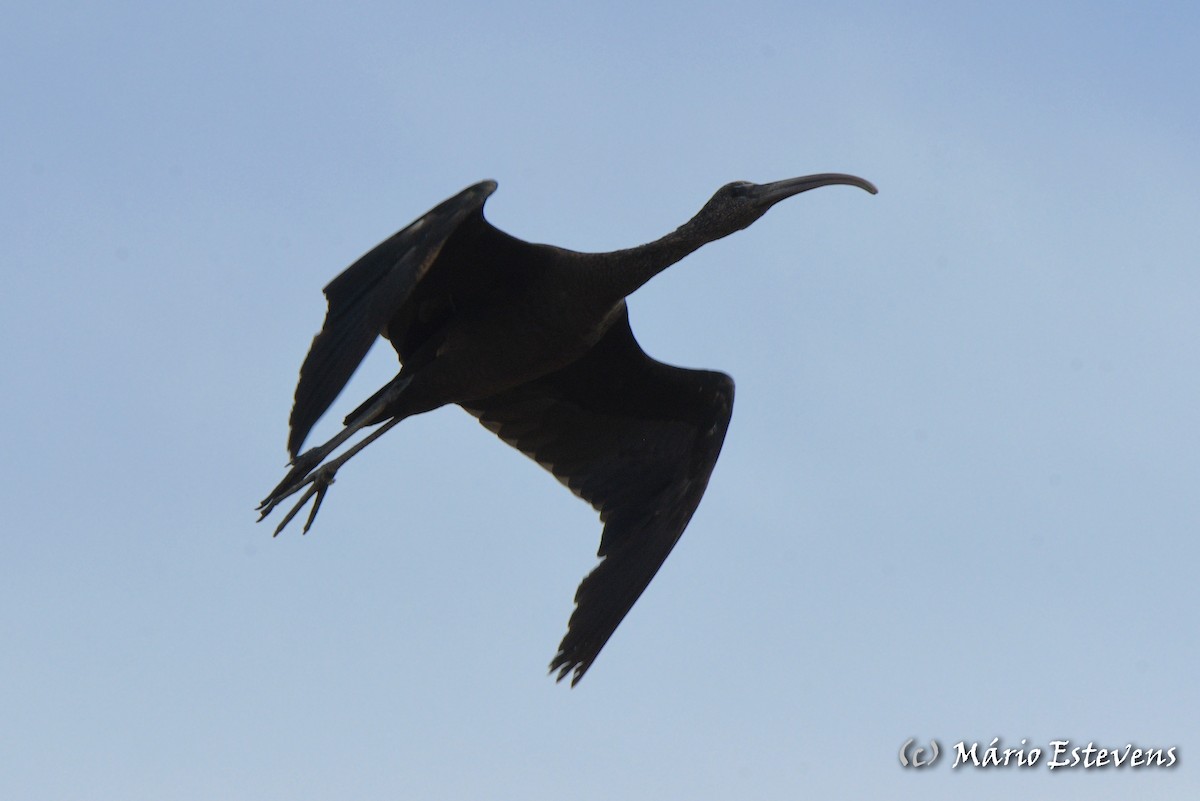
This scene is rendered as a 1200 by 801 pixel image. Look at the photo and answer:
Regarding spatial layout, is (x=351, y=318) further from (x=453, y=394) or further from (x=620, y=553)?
(x=620, y=553)

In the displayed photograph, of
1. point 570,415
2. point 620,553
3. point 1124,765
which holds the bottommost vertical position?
point 1124,765

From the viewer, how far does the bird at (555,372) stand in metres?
9.37

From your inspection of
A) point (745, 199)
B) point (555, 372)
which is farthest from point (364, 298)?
point (555, 372)

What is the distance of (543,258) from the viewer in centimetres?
1037

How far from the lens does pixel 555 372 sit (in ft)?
38.5

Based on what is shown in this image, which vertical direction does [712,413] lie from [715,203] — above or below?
below

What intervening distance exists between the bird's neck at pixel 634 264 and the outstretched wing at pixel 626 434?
4.33 feet

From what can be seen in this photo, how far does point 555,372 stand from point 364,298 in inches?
105

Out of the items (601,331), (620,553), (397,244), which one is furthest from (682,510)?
(397,244)

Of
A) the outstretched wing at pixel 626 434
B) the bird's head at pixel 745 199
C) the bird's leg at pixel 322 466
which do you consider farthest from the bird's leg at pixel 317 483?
the bird's head at pixel 745 199

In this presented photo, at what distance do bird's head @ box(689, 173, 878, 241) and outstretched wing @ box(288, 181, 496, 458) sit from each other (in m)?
1.35

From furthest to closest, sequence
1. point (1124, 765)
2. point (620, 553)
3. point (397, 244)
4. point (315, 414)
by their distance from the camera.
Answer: point (620, 553), point (1124, 765), point (397, 244), point (315, 414)

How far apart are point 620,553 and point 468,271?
2.17m

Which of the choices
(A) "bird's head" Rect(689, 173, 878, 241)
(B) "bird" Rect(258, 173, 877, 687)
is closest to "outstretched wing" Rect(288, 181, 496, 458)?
(B) "bird" Rect(258, 173, 877, 687)
